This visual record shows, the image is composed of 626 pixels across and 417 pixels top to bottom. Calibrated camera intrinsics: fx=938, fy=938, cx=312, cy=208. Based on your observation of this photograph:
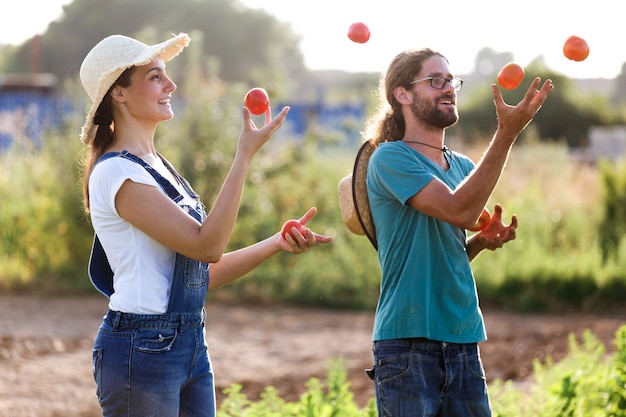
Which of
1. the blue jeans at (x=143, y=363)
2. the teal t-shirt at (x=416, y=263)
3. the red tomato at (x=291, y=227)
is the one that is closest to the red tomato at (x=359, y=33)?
the teal t-shirt at (x=416, y=263)

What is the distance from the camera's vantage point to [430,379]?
3.10 meters

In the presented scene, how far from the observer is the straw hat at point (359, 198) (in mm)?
3373

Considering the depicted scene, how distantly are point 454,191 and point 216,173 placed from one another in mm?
8284

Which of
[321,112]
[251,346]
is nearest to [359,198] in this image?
[251,346]

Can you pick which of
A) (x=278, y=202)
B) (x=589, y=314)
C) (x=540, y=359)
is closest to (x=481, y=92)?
(x=278, y=202)

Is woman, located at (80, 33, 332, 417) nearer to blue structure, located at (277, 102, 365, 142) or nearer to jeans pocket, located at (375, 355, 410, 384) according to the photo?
jeans pocket, located at (375, 355, 410, 384)

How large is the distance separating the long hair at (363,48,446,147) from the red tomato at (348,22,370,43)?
0.16 meters

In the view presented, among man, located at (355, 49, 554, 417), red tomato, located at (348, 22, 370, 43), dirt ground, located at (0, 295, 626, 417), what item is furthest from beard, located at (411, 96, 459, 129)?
dirt ground, located at (0, 295, 626, 417)

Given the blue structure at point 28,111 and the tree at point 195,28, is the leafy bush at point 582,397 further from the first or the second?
the tree at point 195,28

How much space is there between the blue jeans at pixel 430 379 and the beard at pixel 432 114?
0.76m

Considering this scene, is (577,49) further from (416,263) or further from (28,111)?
(28,111)

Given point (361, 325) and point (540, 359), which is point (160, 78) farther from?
point (361, 325)

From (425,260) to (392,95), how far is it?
0.64 meters

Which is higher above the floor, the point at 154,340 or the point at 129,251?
the point at 129,251
